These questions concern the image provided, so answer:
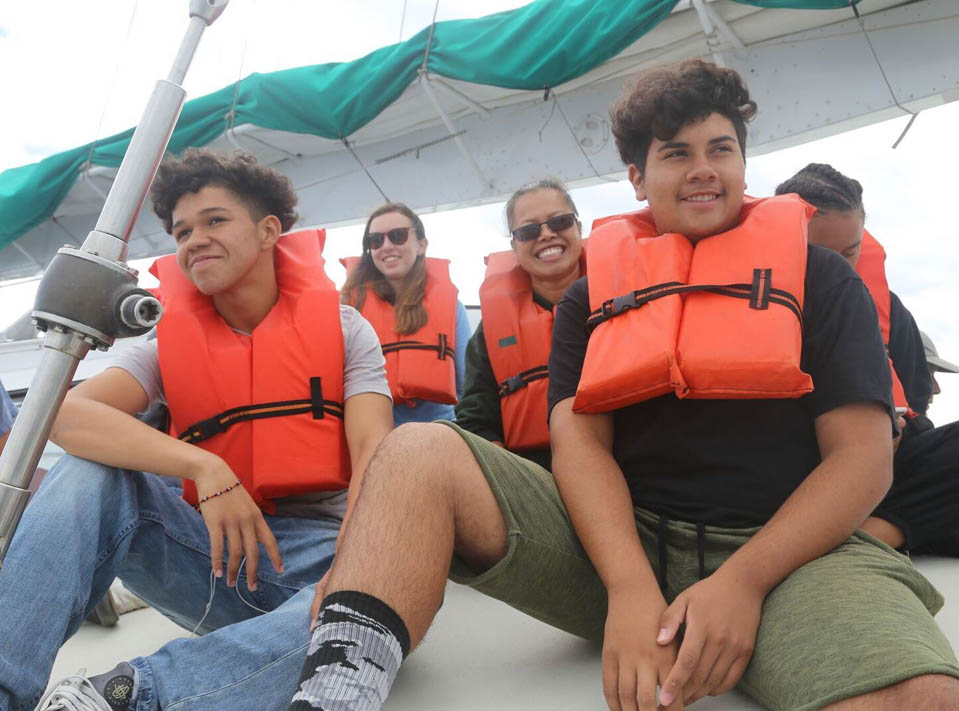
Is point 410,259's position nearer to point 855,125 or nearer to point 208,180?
point 208,180

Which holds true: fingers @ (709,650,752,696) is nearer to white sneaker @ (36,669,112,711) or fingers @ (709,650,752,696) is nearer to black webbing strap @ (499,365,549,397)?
white sneaker @ (36,669,112,711)

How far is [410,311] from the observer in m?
3.32

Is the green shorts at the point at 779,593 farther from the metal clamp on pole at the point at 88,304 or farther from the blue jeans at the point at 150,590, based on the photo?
the metal clamp on pole at the point at 88,304

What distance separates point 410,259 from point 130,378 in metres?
1.78

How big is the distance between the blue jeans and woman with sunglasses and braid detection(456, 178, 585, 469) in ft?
2.91

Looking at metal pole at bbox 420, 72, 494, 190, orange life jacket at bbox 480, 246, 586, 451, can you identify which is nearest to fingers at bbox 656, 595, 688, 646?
orange life jacket at bbox 480, 246, 586, 451

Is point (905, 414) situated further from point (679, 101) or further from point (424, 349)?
point (424, 349)

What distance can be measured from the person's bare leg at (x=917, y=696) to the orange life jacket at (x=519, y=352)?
56.5 inches

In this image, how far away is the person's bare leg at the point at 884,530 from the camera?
2010mm

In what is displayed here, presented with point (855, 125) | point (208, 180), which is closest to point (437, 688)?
point (208, 180)

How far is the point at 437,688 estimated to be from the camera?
1495 millimetres

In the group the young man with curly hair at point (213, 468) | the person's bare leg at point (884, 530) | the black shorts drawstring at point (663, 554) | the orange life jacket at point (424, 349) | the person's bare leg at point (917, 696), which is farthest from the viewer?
the orange life jacket at point (424, 349)

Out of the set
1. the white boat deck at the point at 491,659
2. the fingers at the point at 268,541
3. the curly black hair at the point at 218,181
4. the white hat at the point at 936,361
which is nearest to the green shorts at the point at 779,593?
the white boat deck at the point at 491,659

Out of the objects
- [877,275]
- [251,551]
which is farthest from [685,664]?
[877,275]
